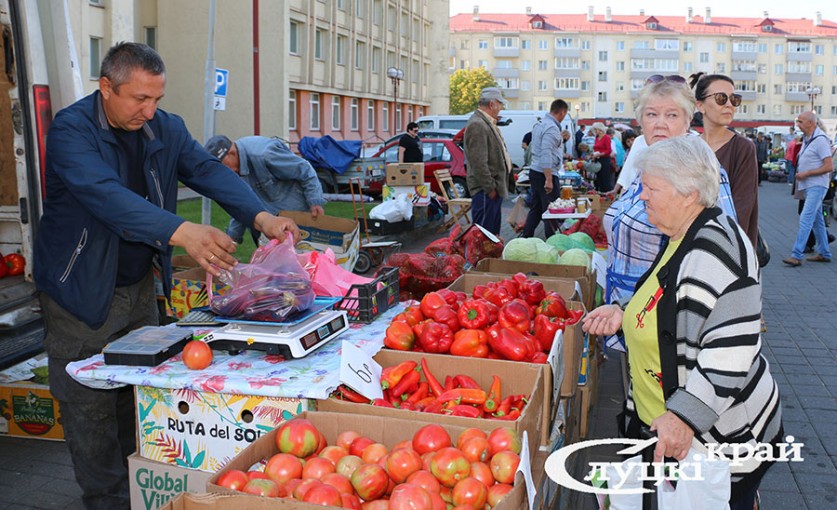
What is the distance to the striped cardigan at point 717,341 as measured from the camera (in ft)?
8.30

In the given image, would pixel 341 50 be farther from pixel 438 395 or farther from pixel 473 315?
pixel 438 395

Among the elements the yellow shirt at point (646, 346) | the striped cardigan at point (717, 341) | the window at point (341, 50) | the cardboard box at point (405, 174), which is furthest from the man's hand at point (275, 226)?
the window at point (341, 50)

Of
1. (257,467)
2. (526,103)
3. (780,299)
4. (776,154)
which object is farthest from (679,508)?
(526,103)

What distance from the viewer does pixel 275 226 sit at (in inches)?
148

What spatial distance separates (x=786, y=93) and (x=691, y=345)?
4537 inches

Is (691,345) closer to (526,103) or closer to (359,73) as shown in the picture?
(359,73)

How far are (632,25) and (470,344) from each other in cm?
10667

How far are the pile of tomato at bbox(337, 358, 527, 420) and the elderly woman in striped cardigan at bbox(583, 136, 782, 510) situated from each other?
55 centimetres

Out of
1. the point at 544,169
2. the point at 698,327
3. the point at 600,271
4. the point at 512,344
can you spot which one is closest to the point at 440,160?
the point at 544,169

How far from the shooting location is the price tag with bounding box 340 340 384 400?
2.98 m

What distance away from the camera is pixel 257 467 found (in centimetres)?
261

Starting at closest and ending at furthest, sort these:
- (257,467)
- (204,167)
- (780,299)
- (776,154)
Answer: (257,467) → (204,167) → (780,299) → (776,154)

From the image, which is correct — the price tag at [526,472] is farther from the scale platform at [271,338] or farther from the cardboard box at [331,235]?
the cardboard box at [331,235]

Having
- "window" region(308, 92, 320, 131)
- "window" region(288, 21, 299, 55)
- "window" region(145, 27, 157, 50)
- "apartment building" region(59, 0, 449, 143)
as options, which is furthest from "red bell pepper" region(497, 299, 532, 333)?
"window" region(308, 92, 320, 131)
